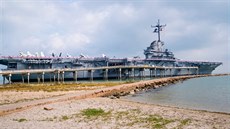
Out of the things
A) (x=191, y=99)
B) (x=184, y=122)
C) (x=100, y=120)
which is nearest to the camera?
(x=184, y=122)

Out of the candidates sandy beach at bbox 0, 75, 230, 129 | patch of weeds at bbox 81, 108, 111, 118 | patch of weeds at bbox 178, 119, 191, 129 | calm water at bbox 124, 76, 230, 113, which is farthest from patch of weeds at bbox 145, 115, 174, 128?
calm water at bbox 124, 76, 230, 113

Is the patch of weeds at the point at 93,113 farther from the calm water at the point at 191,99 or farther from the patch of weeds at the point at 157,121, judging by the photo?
the calm water at the point at 191,99

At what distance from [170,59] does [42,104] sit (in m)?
109

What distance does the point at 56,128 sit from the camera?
16016 mm

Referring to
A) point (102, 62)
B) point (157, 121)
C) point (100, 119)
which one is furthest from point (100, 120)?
point (102, 62)

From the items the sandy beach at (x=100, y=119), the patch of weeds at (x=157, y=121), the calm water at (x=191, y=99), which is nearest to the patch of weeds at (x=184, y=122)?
the sandy beach at (x=100, y=119)

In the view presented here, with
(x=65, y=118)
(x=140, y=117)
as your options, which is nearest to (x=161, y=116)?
(x=140, y=117)

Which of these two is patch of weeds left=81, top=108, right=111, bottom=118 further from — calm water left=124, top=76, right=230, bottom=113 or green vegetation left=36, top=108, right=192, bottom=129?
calm water left=124, top=76, right=230, bottom=113

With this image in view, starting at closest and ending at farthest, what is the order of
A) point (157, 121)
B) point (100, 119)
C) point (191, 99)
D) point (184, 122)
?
point (184, 122)
point (157, 121)
point (100, 119)
point (191, 99)

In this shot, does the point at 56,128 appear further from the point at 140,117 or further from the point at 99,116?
the point at 140,117

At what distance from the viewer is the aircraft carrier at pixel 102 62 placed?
292 ft

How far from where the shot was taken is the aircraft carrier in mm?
88963

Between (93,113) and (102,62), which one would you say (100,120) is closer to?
(93,113)

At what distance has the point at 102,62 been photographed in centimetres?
10750
